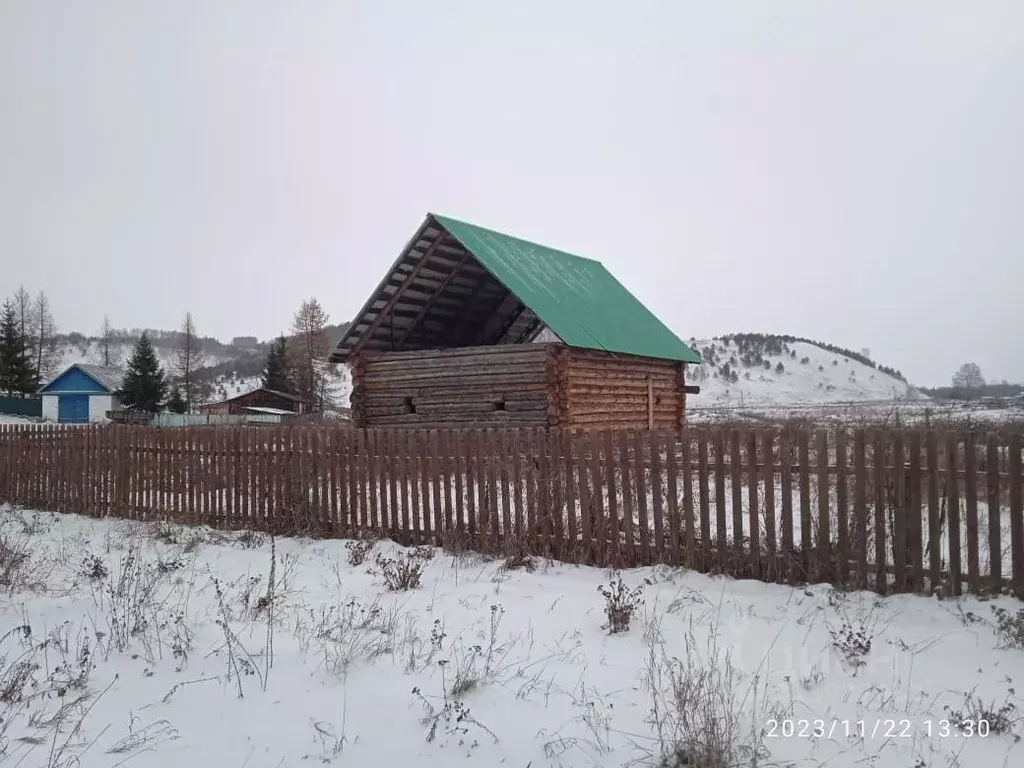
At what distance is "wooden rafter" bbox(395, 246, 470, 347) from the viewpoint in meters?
17.1

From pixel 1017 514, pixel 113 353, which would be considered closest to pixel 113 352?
pixel 113 353

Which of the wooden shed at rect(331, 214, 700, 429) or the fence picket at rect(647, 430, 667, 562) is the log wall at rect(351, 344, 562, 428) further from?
the fence picket at rect(647, 430, 667, 562)

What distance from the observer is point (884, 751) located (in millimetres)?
3551

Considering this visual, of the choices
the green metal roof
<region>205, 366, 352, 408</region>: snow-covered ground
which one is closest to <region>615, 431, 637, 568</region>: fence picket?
the green metal roof

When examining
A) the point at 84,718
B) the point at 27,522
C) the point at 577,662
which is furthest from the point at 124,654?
the point at 27,522

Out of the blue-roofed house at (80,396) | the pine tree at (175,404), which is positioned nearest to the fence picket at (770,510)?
the blue-roofed house at (80,396)

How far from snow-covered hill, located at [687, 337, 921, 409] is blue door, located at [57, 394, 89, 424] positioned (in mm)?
69693

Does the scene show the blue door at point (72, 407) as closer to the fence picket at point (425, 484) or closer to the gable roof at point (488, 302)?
the gable roof at point (488, 302)

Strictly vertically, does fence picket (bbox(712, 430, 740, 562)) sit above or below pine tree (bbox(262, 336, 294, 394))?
below

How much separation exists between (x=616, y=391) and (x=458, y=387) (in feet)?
15.5

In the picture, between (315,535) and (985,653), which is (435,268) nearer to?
(315,535)

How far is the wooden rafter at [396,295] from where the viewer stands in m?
16.1

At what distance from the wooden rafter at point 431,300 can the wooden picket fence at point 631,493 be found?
8.18 m

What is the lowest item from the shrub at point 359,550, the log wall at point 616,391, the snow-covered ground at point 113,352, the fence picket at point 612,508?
the shrub at point 359,550
